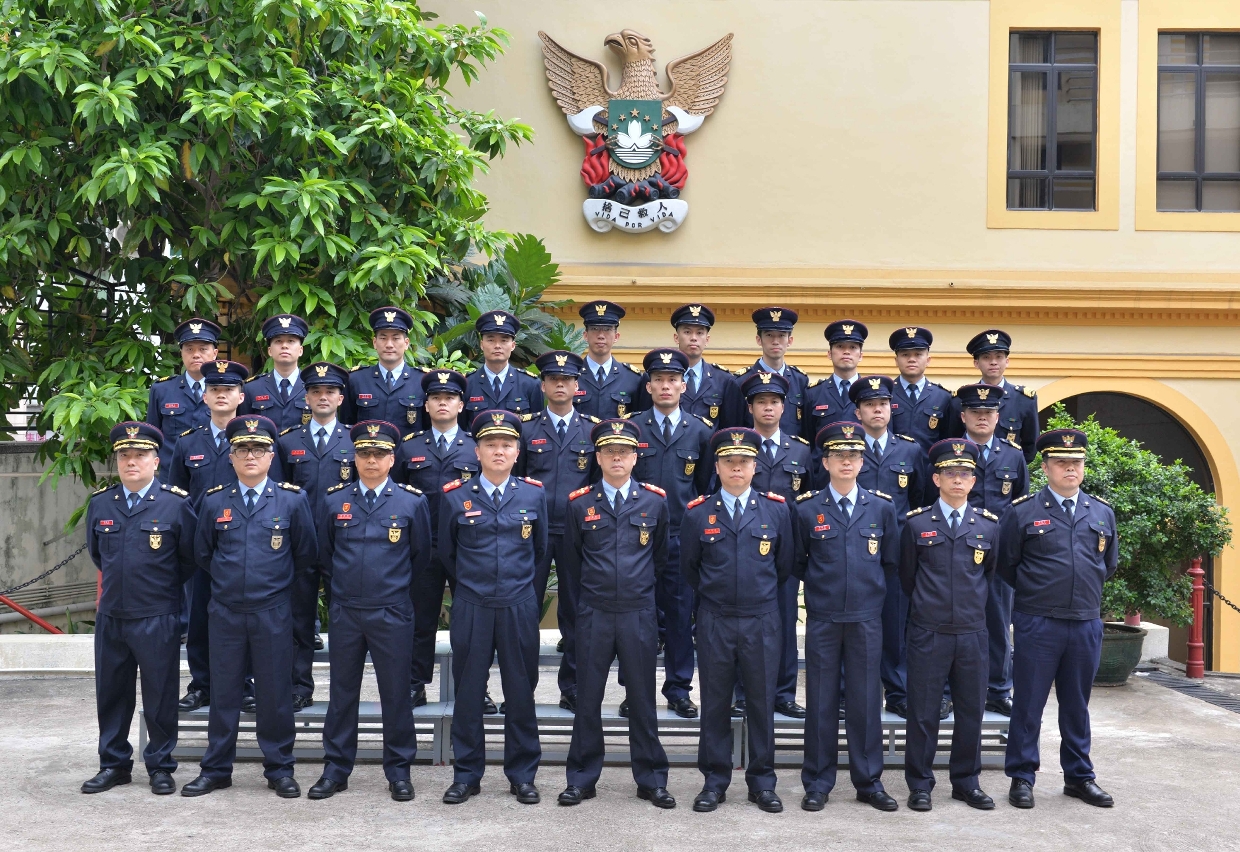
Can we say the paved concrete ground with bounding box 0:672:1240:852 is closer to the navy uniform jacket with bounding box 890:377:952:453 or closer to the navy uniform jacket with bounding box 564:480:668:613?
the navy uniform jacket with bounding box 564:480:668:613

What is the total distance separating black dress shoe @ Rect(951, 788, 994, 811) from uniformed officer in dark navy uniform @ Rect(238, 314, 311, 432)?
4.63 metres

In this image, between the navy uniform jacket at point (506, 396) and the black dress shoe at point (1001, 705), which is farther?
the navy uniform jacket at point (506, 396)

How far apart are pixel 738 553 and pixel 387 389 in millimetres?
2814

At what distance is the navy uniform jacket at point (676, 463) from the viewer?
24.6 feet

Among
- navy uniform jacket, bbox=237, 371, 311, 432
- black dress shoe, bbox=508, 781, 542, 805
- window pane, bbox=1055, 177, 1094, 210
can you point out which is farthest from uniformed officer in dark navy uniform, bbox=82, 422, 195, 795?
window pane, bbox=1055, 177, 1094, 210

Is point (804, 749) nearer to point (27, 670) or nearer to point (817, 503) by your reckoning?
point (817, 503)

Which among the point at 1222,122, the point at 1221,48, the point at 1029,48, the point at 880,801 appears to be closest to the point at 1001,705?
the point at 880,801

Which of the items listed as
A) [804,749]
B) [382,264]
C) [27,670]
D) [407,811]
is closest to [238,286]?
[382,264]

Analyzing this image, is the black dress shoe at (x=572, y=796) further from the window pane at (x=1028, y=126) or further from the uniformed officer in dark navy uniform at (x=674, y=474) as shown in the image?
the window pane at (x=1028, y=126)

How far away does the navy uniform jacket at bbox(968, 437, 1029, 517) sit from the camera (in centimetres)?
773

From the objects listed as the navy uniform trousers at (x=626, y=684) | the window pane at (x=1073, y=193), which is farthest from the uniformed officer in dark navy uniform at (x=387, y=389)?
the window pane at (x=1073, y=193)

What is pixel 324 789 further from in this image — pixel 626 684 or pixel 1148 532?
pixel 1148 532

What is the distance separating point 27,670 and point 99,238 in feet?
11.7

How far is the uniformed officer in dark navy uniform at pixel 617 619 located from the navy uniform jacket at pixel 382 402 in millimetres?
1816
